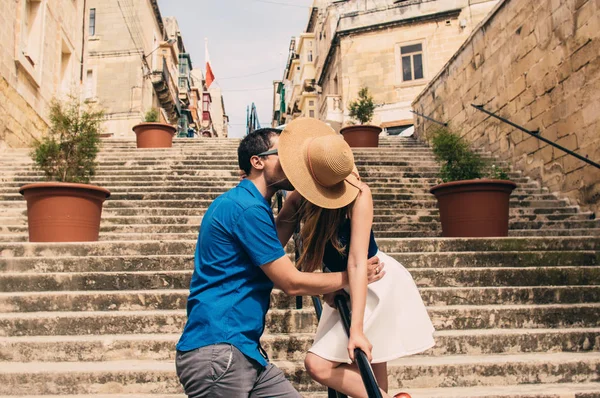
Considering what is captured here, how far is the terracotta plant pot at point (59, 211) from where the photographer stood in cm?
502

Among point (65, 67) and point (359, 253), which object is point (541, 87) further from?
point (65, 67)

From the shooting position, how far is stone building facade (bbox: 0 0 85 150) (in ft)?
30.6

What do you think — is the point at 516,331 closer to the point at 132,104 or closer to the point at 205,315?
the point at 205,315

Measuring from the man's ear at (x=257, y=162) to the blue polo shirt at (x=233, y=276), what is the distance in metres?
0.13

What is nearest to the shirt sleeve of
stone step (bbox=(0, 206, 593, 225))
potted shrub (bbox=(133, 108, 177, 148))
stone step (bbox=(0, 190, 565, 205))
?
stone step (bbox=(0, 206, 593, 225))

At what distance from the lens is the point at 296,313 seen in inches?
147

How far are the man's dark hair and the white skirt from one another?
25.3 inches

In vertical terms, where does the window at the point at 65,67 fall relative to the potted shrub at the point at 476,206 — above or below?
above

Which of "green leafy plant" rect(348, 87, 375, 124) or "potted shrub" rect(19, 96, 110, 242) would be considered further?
"green leafy plant" rect(348, 87, 375, 124)

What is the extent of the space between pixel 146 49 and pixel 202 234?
75.0 ft

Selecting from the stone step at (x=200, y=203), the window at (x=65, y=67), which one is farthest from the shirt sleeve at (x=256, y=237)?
the window at (x=65, y=67)

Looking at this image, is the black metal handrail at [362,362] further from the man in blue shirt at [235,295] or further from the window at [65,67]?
A: the window at [65,67]

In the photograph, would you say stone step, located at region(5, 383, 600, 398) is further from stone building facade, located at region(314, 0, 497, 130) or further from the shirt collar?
stone building facade, located at region(314, 0, 497, 130)

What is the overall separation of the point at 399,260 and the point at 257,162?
311 centimetres
